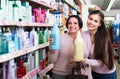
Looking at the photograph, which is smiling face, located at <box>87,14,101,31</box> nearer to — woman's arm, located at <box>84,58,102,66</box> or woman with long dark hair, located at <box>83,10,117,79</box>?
woman with long dark hair, located at <box>83,10,117,79</box>

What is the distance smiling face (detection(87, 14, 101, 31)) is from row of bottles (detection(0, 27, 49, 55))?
770mm

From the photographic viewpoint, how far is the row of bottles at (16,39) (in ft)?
6.83

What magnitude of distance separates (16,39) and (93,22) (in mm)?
907

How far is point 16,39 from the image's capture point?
2316 mm

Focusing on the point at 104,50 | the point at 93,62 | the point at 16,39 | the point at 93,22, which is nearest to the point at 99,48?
the point at 104,50

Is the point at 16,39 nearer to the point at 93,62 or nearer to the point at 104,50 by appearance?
the point at 93,62

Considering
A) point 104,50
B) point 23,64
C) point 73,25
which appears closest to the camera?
point 104,50

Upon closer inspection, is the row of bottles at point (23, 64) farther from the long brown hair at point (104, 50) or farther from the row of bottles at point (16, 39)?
the long brown hair at point (104, 50)

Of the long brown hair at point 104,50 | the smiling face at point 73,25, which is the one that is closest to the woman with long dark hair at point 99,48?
the long brown hair at point 104,50

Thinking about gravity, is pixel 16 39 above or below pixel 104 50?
above

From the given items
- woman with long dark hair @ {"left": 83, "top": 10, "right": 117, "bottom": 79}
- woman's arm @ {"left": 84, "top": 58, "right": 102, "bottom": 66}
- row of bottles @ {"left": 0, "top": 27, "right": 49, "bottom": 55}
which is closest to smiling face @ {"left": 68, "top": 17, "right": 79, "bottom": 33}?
woman with long dark hair @ {"left": 83, "top": 10, "right": 117, "bottom": 79}

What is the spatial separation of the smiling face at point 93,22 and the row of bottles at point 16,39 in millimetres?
770

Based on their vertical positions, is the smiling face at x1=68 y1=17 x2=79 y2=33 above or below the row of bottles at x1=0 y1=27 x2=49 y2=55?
above

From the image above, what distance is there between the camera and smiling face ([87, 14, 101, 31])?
253cm
